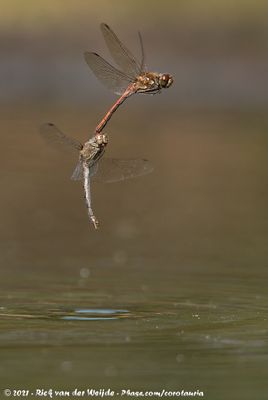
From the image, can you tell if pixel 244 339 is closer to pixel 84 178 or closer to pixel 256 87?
pixel 84 178

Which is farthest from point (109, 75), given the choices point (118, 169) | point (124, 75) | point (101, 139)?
point (118, 169)

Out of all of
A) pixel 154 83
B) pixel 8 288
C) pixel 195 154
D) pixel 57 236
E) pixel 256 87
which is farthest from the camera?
pixel 256 87

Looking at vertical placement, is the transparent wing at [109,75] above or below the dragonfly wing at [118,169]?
above

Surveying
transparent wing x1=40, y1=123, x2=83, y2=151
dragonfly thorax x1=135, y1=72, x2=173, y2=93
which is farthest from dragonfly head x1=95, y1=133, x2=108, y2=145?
dragonfly thorax x1=135, y1=72, x2=173, y2=93

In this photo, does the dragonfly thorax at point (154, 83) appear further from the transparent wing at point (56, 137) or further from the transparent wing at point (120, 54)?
the transparent wing at point (56, 137)

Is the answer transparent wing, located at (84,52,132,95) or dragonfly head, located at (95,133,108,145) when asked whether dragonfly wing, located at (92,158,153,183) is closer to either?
dragonfly head, located at (95,133,108,145)

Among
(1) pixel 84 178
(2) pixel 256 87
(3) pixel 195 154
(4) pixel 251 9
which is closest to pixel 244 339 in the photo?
(1) pixel 84 178

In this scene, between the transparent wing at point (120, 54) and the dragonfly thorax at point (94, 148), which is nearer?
the dragonfly thorax at point (94, 148)

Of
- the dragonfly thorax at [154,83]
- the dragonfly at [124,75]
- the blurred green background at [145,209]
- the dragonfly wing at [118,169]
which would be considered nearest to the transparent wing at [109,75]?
the dragonfly at [124,75]

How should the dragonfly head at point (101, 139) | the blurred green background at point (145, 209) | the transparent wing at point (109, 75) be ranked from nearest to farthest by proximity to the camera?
1. the blurred green background at point (145, 209)
2. the dragonfly head at point (101, 139)
3. the transparent wing at point (109, 75)
